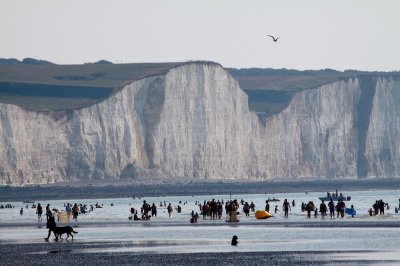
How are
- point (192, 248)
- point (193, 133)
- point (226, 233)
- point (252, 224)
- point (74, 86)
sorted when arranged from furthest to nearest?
1. point (74, 86)
2. point (193, 133)
3. point (252, 224)
4. point (226, 233)
5. point (192, 248)

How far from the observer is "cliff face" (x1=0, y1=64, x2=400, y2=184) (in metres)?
151

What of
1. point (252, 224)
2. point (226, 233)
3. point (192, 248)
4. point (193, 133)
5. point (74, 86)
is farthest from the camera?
point (74, 86)

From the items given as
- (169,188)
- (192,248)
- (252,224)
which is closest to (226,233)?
(252,224)

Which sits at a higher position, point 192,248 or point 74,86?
point 74,86

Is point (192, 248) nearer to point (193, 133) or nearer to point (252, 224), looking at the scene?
point (252, 224)

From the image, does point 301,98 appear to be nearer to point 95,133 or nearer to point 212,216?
point 95,133

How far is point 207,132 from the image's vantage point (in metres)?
160

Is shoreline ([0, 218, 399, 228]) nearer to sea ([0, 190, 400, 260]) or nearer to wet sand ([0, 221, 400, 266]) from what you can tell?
sea ([0, 190, 400, 260])

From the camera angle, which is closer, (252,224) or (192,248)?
(192,248)

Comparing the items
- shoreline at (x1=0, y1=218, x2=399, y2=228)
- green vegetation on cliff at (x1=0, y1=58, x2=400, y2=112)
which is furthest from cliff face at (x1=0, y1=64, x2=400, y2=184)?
shoreline at (x1=0, y1=218, x2=399, y2=228)

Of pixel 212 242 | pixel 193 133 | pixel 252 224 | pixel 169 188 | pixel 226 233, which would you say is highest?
pixel 193 133

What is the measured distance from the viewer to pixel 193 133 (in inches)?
6235

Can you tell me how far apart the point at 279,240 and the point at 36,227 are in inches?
820

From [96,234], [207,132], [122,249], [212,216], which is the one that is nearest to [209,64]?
[207,132]
